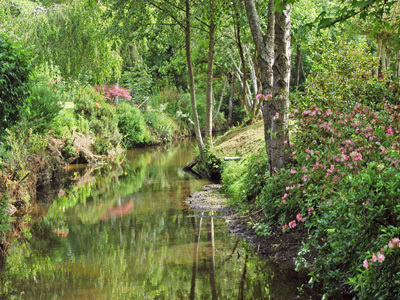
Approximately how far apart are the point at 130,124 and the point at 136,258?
17664 millimetres

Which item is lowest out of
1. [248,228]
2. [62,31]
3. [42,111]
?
[248,228]

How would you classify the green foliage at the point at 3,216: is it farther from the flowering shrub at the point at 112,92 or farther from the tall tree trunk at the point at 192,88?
the flowering shrub at the point at 112,92

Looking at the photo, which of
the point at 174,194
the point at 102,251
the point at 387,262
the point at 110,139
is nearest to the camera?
the point at 387,262

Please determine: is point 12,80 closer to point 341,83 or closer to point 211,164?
point 341,83

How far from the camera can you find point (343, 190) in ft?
15.3

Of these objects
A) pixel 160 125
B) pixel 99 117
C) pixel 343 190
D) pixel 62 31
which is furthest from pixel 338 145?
pixel 160 125

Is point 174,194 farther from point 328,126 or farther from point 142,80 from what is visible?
point 142,80

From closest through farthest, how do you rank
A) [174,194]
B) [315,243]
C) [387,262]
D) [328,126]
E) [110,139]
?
1. [387,262]
2. [315,243]
3. [328,126]
4. [174,194]
5. [110,139]

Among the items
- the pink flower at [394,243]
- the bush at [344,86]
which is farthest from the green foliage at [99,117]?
the pink flower at [394,243]

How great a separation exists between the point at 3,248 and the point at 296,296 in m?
5.00

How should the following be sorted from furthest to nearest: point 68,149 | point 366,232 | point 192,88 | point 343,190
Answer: point 68,149 → point 192,88 → point 343,190 → point 366,232

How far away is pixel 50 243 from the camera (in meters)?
8.01

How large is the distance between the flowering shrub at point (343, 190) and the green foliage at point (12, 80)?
4.31 m

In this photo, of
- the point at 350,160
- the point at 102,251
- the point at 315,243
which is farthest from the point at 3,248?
the point at 350,160
